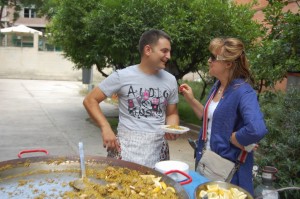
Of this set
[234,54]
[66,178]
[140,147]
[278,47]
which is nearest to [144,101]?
[140,147]

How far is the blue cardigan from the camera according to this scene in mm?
2283

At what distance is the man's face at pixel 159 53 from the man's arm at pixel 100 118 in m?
0.46

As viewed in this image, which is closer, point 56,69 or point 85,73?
point 85,73

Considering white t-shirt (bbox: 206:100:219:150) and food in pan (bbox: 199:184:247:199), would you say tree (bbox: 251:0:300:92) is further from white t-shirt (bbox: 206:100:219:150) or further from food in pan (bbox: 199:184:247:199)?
food in pan (bbox: 199:184:247:199)

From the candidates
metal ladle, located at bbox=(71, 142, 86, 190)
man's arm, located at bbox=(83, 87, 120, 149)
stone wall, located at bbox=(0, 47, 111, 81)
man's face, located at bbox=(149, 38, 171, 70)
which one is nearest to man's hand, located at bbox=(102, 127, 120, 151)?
man's arm, located at bbox=(83, 87, 120, 149)

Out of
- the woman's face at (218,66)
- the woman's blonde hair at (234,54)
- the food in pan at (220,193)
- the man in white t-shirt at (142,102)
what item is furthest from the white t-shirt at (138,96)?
the food in pan at (220,193)

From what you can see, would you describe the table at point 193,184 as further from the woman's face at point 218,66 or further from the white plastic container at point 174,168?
the woman's face at point 218,66

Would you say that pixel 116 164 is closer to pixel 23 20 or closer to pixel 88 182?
pixel 88 182

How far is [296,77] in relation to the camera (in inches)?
226

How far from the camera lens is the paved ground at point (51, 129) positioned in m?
6.99

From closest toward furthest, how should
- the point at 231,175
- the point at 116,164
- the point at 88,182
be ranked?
the point at 88,182 < the point at 116,164 < the point at 231,175

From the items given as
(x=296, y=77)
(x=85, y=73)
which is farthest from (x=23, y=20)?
(x=296, y=77)

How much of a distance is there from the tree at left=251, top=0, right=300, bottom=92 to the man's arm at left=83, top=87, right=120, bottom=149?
7.44ft

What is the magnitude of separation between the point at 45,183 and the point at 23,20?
170 ft
